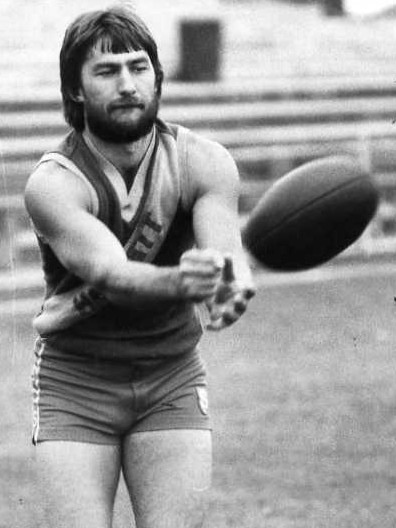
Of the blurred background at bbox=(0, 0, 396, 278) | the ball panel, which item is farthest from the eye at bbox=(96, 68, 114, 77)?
the blurred background at bbox=(0, 0, 396, 278)

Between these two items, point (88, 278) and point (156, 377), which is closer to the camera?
point (88, 278)

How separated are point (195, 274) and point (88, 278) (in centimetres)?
44

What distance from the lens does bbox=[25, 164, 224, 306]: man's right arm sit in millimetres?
3613

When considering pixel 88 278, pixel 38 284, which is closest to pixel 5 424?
pixel 88 278

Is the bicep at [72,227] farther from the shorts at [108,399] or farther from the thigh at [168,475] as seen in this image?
the thigh at [168,475]

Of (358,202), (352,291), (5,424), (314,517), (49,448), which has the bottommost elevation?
(352,291)

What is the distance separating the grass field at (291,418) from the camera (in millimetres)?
6504

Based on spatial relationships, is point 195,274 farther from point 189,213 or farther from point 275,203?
point 275,203

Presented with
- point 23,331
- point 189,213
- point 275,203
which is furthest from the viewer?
point 23,331

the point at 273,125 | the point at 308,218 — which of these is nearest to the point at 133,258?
the point at 308,218

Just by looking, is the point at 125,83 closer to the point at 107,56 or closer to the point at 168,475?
the point at 107,56

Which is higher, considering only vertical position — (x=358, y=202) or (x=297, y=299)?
(x=358, y=202)

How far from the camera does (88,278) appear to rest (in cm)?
394

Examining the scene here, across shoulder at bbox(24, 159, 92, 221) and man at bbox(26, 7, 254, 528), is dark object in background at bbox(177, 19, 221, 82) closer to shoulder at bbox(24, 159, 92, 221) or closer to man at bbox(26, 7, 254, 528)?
man at bbox(26, 7, 254, 528)
